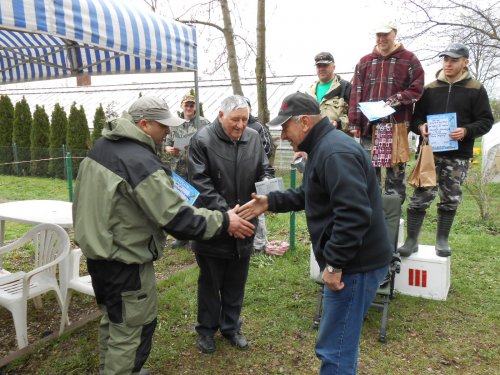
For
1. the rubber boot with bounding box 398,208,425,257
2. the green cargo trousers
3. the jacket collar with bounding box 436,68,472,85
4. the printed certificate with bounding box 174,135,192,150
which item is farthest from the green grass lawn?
the jacket collar with bounding box 436,68,472,85

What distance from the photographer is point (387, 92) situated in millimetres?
4074

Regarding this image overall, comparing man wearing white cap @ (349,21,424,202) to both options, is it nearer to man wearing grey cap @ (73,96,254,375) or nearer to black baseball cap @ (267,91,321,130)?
black baseball cap @ (267,91,321,130)

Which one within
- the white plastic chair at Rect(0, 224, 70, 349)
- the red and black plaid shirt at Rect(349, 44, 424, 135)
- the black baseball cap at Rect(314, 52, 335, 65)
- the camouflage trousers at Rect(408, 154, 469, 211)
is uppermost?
the black baseball cap at Rect(314, 52, 335, 65)

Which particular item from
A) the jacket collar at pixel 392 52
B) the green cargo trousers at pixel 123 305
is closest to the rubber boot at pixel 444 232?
the jacket collar at pixel 392 52

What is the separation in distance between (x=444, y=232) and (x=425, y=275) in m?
0.47

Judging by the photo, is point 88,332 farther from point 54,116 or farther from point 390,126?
point 54,116

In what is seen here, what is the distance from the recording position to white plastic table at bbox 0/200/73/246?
3945 millimetres

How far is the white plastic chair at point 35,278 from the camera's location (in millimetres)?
3252

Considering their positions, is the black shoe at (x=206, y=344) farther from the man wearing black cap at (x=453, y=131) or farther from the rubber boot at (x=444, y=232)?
the rubber boot at (x=444, y=232)

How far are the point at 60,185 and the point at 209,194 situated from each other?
11.2 meters

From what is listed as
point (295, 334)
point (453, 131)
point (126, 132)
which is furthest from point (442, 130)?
point (126, 132)

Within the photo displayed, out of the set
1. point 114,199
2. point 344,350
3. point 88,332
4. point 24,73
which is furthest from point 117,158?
point 24,73

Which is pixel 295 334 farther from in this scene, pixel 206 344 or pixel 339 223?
pixel 339 223

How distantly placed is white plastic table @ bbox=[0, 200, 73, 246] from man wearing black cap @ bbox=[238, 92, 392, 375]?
253cm
